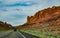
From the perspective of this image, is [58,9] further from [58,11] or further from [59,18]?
[59,18]

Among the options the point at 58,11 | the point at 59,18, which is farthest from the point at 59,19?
the point at 58,11

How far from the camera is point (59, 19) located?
528ft

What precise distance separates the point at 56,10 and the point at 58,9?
1.95 metres

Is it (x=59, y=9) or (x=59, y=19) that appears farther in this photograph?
(x=59, y=9)

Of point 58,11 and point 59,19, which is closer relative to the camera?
point 59,19

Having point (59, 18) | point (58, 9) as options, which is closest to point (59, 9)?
point (58, 9)

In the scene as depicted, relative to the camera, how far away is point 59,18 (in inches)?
6526

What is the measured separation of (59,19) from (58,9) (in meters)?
38.9

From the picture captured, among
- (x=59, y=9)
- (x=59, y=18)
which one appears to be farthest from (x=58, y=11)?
(x=59, y=18)

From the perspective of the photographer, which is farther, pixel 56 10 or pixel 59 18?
pixel 56 10

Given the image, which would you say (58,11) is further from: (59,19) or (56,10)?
(59,19)

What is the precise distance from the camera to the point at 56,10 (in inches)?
7844

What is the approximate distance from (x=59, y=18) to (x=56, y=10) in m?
34.3

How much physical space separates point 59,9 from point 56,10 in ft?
10.8
